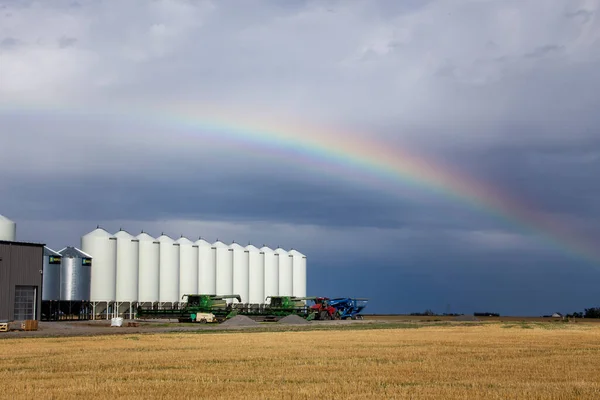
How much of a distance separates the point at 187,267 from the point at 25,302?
105ft

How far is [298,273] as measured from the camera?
455 ft

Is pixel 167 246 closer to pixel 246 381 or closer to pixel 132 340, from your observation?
pixel 132 340

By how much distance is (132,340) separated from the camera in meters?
51.9

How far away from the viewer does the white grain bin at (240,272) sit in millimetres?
125056

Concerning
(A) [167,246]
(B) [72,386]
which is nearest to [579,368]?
(B) [72,386]

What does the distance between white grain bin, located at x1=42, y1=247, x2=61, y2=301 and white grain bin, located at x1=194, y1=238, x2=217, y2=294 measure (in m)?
24.9

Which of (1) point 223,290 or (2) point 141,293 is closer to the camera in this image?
(2) point 141,293

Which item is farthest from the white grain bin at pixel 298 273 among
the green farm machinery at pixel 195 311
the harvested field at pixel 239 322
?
the harvested field at pixel 239 322

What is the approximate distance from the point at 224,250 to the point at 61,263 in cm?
3065

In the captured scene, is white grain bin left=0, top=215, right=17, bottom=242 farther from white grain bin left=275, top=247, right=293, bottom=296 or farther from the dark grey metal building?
white grain bin left=275, top=247, right=293, bottom=296

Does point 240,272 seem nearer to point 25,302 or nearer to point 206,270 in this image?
point 206,270

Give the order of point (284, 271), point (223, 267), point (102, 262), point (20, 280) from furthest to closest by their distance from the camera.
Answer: point (284, 271) < point (223, 267) < point (102, 262) < point (20, 280)

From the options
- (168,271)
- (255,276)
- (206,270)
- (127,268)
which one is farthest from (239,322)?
(255,276)

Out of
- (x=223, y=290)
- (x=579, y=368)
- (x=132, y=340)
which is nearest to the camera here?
(x=579, y=368)
